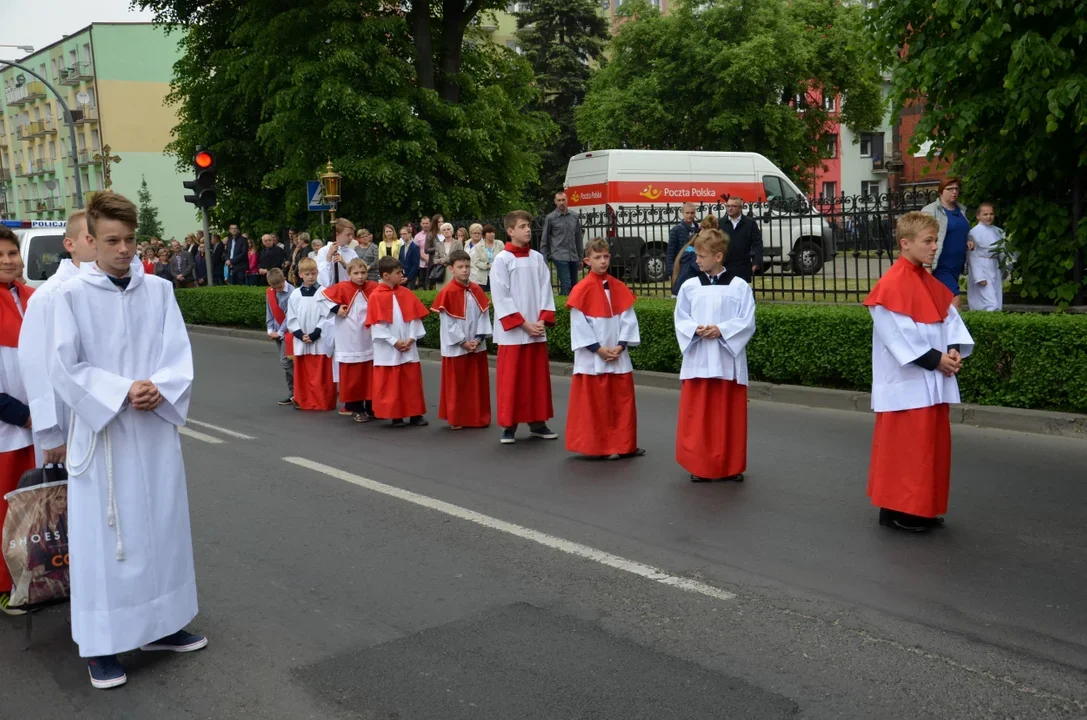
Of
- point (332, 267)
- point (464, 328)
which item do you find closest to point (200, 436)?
point (464, 328)

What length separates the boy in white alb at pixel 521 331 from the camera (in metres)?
10.2

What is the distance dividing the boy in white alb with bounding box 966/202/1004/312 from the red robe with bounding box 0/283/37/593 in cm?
1016

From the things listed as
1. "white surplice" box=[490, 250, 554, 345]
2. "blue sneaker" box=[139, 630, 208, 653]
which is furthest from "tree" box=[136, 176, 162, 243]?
"blue sneaker" box=[139, 630, 208, 653]

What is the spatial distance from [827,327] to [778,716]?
7.90 m

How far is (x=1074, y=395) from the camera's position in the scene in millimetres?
9578

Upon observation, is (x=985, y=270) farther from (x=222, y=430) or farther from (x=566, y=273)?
(x=222, y=430)

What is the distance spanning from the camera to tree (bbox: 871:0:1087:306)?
448 inches

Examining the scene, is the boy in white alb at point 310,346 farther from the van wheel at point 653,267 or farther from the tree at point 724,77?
the tree at point 724,77

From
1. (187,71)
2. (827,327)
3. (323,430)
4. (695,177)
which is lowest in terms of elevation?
(323,430)

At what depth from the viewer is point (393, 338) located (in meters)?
11.4

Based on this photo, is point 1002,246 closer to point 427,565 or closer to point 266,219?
point 427,565

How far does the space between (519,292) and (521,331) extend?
352 mm

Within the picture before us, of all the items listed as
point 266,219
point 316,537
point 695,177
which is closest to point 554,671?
point 316,537

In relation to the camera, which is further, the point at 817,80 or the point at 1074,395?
the point at 817,80
